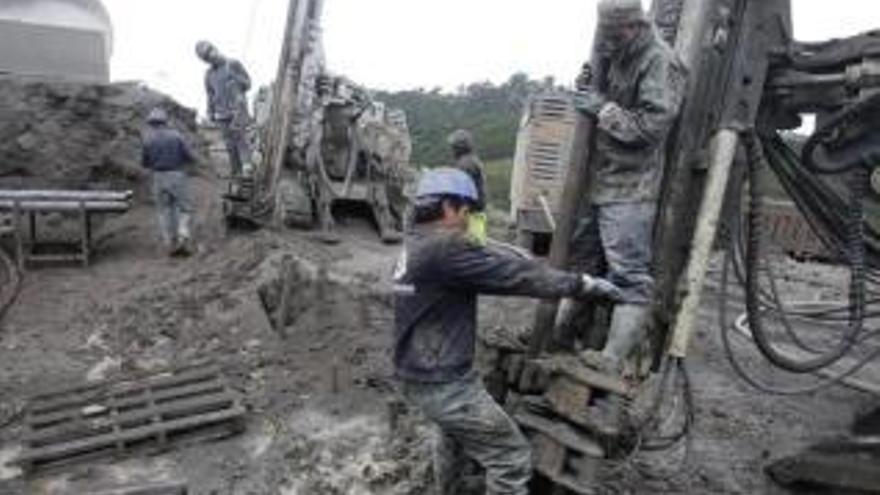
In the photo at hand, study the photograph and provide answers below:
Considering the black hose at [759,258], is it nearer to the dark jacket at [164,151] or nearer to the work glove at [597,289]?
the work glove at [597,289]

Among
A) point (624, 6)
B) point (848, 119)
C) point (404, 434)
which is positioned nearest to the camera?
point (624, 6)

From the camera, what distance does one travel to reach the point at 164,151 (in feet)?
41.7

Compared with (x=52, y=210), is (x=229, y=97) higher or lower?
higher

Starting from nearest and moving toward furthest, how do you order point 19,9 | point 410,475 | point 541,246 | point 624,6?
point 624,6, point 410,475, point 541,246, point 19,9

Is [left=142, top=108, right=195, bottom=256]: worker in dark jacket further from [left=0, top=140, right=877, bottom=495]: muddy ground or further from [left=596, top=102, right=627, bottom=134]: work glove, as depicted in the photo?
[left=596, top=102, right=627, bottom=134]: work glove

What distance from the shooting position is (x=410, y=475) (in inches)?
267

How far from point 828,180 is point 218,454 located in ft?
13.5

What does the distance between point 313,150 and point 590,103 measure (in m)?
7.84

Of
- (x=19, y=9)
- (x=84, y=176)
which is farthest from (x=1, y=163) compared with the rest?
(x=19, y=9)

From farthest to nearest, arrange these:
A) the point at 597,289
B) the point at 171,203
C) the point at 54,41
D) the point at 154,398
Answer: the point at 54,41, the point at 171,203, the point at 154,398, the point at 597,289

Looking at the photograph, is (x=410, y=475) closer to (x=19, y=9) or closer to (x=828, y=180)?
(x=828, y=180)

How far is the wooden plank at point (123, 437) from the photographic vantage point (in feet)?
25.3

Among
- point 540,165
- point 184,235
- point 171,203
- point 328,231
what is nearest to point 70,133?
point 171,203

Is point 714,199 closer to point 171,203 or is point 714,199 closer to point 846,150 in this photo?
point 846,150
